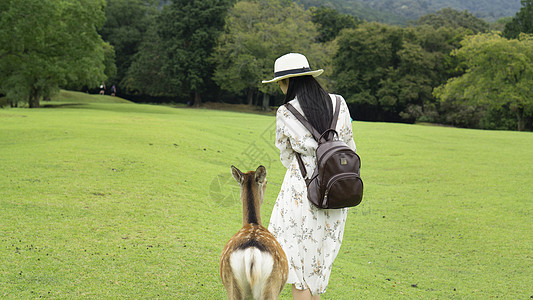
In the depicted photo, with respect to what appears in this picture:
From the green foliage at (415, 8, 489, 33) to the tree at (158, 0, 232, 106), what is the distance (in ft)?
90.9

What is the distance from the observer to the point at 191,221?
22.5 feet

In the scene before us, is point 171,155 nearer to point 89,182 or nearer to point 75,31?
point 89,182

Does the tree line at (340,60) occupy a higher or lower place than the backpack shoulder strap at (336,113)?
higher

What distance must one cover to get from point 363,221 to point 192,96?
43.6 meters

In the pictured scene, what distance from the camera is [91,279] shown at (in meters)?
4.60

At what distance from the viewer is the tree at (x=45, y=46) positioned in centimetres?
2338

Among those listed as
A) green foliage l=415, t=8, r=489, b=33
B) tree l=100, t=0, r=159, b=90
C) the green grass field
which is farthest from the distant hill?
the green grass field

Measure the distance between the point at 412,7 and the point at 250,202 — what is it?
547 ft

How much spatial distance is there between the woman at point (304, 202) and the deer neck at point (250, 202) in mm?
203

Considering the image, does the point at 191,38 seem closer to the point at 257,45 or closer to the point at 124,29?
the point at 257,45

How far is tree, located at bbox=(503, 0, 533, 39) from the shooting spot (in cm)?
4306

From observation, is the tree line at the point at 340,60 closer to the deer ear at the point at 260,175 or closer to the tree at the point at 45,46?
the tree at the point at 45,46

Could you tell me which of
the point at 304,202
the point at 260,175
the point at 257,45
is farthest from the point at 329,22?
the point at 304,202

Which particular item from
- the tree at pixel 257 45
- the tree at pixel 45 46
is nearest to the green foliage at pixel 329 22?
the tree at pixel 257 45
